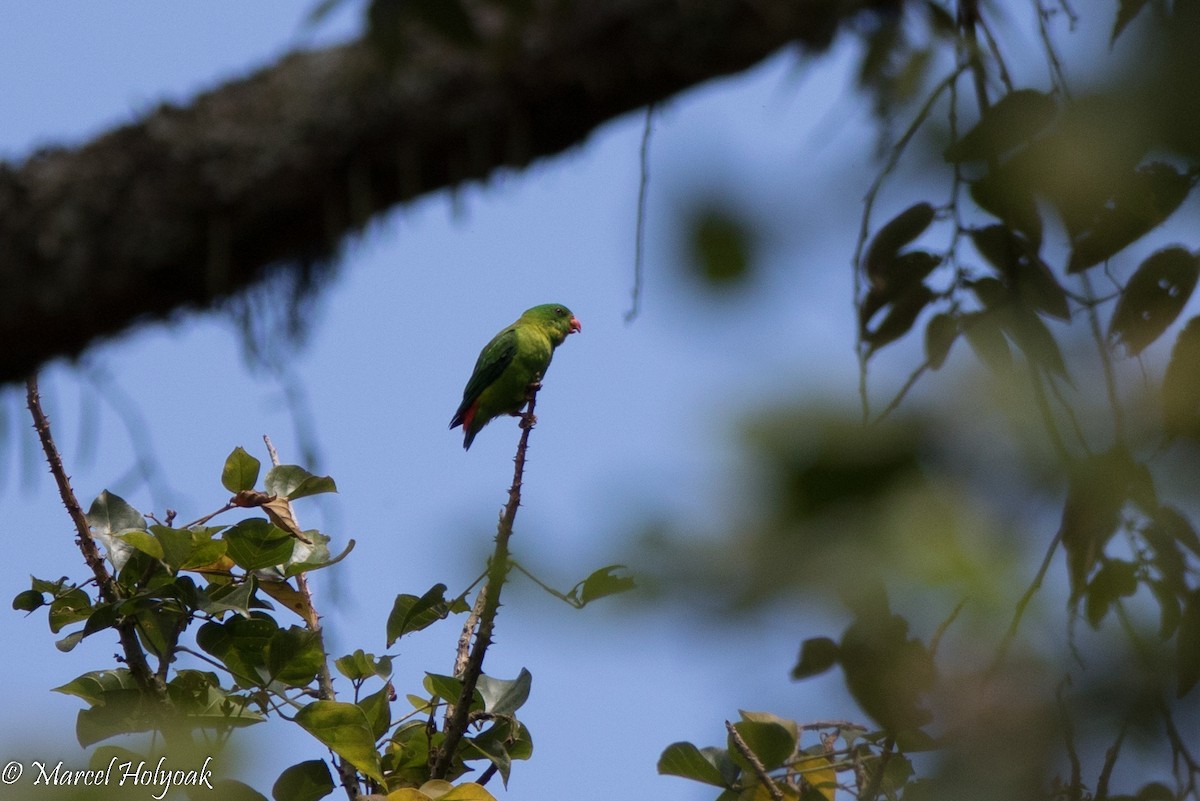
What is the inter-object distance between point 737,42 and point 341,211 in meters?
0.54

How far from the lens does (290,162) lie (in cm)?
139

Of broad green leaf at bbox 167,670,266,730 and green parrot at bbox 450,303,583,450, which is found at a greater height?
green parrot at bbox 450,303,583,450

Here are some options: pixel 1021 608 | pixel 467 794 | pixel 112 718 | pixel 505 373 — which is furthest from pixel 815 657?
pixel 505 373

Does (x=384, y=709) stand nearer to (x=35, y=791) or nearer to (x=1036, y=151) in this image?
(x=35, y=791)

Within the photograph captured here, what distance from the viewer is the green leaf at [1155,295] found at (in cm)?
124

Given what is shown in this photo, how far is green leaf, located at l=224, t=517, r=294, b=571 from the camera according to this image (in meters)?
2.43

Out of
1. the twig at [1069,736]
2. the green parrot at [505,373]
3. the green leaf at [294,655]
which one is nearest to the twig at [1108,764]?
→ the twig at [1069,736]

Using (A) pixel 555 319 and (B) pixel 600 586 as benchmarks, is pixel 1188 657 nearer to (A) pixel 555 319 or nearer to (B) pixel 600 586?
(B) pixel 600 586

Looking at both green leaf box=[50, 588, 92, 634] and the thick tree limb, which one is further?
green leaf box=[50, 588, 92, 634]

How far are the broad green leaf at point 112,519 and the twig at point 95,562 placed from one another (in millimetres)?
25

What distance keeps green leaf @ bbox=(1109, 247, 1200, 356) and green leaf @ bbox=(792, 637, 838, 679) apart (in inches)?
24.1
